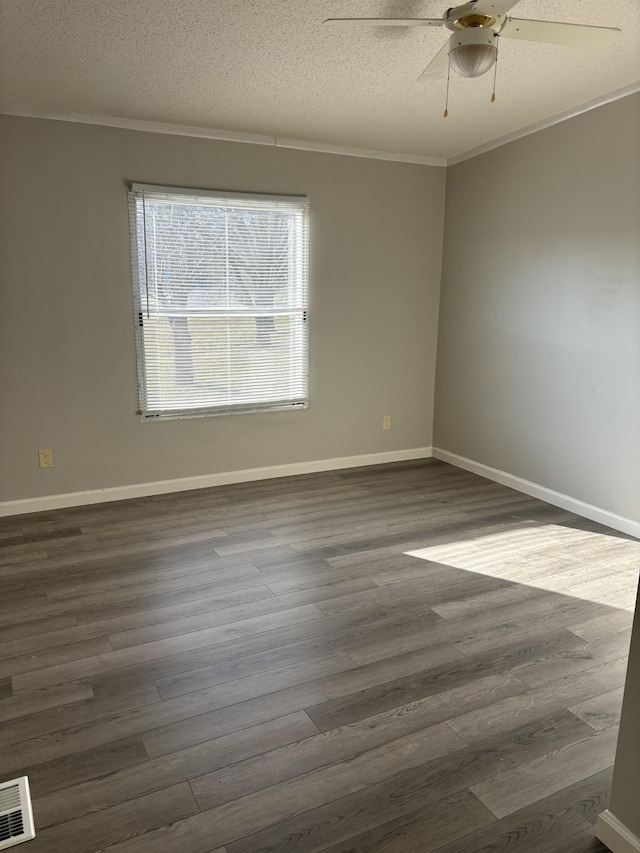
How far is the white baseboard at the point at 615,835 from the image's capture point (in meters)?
1.45

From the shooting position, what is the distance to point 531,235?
4105 mm

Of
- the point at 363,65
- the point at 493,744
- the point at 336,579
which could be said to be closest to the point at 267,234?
the point at 363,65

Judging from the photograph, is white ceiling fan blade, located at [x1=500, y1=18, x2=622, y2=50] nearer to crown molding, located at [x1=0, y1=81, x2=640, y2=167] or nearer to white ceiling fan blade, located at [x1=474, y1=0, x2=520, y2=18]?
white ceiling fan blade, located at [x1=474, y1=0, x2=520, y2=18]

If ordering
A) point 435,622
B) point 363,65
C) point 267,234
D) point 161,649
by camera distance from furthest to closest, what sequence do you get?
point 267,234
point 363,65
point 435,622
point 161,649

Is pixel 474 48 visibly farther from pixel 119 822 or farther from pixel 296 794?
pixel 119 822

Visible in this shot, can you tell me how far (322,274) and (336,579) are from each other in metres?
2.47

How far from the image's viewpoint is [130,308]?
3.98 m

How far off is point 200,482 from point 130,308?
1.32 meters

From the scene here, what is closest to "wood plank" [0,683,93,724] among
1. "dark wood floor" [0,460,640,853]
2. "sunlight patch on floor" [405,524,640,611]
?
"dark wood floor" [0,460,640,853]

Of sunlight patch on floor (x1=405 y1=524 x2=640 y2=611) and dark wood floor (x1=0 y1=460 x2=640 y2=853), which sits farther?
sunlight patch on floor (x1=405 y1=524 x2=640 y2=611)

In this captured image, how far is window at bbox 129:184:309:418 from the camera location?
399cm

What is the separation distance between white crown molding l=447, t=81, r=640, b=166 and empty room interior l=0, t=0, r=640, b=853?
1.1 inches

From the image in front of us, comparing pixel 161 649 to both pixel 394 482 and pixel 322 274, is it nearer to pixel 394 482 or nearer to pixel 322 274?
pixel 394 482

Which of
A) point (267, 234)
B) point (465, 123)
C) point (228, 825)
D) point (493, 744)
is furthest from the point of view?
point (267, 234)
